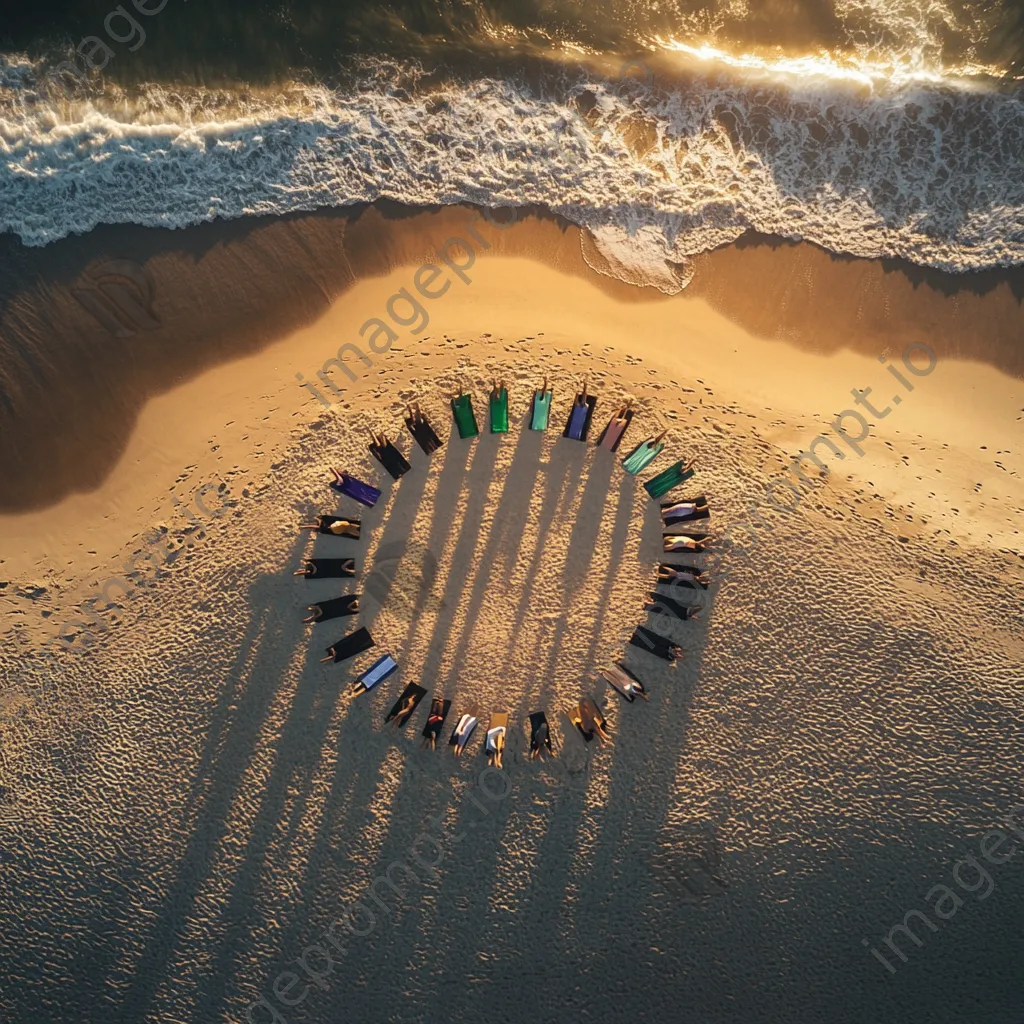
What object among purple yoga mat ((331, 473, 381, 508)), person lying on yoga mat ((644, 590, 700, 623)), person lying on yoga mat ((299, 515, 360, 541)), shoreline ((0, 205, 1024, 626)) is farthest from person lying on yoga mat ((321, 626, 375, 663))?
person lying on yoga mat ((644, 590, 700, 623))

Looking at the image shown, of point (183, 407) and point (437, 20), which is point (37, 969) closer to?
point (183, 407)

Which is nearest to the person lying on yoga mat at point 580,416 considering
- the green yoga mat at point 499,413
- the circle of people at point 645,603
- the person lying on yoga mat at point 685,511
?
the circle of people at point 645,603

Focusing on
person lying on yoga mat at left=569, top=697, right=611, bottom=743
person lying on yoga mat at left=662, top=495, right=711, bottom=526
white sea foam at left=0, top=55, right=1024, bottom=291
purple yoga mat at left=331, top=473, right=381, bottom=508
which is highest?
white sea foam at left=0, top=55, right=1024, bottom=291

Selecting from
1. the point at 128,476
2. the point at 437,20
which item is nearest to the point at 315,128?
the point at 437,20

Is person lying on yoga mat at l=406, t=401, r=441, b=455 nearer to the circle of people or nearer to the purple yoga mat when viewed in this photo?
the circle of people

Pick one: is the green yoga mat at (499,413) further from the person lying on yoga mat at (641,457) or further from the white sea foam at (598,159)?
the white sea foam at (598,159)

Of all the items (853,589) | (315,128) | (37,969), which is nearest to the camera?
(37,969)
